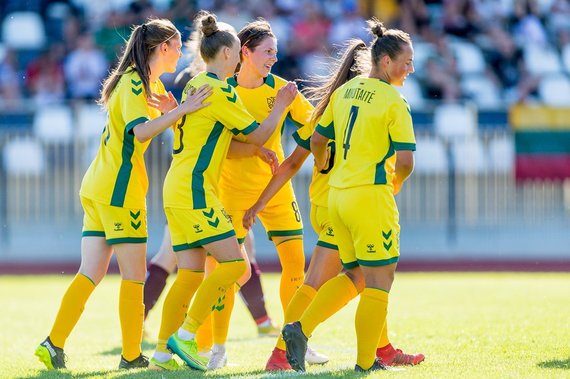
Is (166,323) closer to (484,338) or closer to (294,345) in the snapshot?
(294,345)

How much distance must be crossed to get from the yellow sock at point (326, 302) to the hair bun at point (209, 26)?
1.58m

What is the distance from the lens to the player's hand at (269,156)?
707cm

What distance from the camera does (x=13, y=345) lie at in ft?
27.5

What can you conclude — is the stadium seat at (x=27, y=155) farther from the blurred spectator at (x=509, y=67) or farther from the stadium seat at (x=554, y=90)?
the stadium seat at (x=554, y=90)

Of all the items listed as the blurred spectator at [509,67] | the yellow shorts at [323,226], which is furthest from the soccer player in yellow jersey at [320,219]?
the blurred spectator at [509,67]

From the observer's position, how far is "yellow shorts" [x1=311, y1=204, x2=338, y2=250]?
22.8 feet

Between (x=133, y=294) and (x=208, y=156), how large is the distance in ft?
3.21

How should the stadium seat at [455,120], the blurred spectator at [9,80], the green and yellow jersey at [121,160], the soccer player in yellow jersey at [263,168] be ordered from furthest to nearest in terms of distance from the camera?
1. the blurred spectator at [9,80]
2. the stadium seat at [455,120]
3. the soccer player in yellow jersey at [263,168]
4. the green and yellow jersey at [121,160]

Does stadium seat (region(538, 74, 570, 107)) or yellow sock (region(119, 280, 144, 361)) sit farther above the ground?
stadium seat (region(538, 74, 570, 107))

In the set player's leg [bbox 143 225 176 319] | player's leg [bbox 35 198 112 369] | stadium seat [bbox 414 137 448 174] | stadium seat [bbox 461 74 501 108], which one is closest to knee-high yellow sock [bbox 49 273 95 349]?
player's leg [bbox 35 198 112 369]

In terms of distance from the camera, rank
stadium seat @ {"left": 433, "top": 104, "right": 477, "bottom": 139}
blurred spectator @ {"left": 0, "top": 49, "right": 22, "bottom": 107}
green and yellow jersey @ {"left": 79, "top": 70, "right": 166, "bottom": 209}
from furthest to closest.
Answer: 1. blurred spectator @ {"left": 0, "top": 49, "right": 22, "bottom": 107}
2. stadium seat @ {"left": 433, "top": 104, "right": 477, "bottom": 139}
3. green and yellow jersey @ {"left": 79, "top": 70, "right": 166, "bottom": 209}

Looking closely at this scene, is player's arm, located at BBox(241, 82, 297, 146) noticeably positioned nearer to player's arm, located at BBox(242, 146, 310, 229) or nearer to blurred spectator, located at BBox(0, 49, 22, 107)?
player's arm, located at BBox(242, 146, 310, 229)

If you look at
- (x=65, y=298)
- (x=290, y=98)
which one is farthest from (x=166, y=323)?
(x=290, y=98)

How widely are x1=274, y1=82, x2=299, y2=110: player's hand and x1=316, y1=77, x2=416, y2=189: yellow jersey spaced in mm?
458
